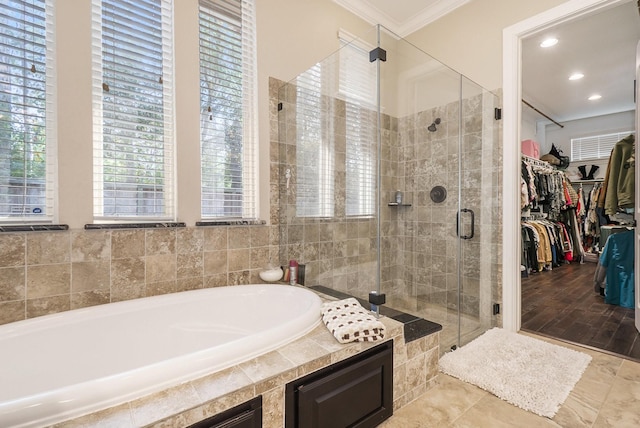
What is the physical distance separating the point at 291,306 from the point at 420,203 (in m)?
1.46

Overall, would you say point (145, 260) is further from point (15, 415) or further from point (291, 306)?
point (15, 415)

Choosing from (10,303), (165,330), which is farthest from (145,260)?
(10,303)

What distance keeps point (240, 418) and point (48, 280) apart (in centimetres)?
137

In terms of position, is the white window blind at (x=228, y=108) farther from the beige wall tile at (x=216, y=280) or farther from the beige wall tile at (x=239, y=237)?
the beige wall tile at (x=216, y=280)

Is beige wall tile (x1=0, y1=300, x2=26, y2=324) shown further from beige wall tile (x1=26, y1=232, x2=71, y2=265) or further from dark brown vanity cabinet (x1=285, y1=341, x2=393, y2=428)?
dark brown vanity cabinet (x1=285, y1=341, x2=393, y2=428)

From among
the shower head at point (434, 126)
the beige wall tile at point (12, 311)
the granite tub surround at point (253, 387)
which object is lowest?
the granite tub surround at point (253, 387)

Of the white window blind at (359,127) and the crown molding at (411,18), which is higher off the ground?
the crown molding at (411,18)

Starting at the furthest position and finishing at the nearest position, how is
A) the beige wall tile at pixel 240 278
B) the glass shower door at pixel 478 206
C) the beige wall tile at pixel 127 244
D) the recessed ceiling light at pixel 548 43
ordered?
the recessed ceiling light at pixel 548 43
the glass shower door at pixel 478 206
the beige wall tile at pixel 240 278
the beige wall tile at pixel 127 244

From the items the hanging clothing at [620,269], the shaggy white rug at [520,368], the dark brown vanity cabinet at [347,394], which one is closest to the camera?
the dark brown vanity cabinet at [347,394]

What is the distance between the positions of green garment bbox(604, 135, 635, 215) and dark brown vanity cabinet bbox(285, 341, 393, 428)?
Result: 2996 millimetres

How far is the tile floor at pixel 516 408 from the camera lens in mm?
1492

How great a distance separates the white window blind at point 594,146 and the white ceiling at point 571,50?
2.01ft

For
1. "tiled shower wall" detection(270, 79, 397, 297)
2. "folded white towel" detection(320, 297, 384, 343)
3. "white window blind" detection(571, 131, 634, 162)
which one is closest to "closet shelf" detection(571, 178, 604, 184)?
"white window blind" detection(571, 131, 634, 162)

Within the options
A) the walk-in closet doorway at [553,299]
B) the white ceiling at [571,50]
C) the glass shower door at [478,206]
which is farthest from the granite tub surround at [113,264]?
the white ceiling at [571,50]
